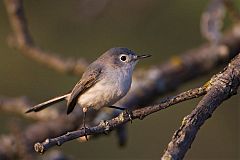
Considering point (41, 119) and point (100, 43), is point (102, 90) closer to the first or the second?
point (41, 119)

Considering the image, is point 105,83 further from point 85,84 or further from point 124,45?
point 124,45

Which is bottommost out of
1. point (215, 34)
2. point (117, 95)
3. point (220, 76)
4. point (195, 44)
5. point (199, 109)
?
point (199, 109)

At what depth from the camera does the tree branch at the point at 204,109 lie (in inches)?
50.8

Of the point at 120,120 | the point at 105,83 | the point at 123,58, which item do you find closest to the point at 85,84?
the point at 105,83

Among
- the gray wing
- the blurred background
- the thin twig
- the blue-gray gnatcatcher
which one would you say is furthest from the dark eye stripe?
the thin twig

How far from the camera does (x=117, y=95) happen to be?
8.52 feet

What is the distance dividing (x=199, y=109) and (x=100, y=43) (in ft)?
9.47

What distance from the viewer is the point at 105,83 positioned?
8.96 feet

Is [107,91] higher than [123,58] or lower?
lower

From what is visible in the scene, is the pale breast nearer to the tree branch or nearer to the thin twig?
the thin twig

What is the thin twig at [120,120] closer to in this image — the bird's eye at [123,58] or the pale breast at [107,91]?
the pale breast at [107,91]

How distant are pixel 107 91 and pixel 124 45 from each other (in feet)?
5.24

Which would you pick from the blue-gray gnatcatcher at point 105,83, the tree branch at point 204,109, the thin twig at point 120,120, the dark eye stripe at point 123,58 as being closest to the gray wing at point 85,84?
the blue-gray gnatcatcher at point 105,83

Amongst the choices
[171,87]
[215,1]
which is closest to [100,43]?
[171,87]
